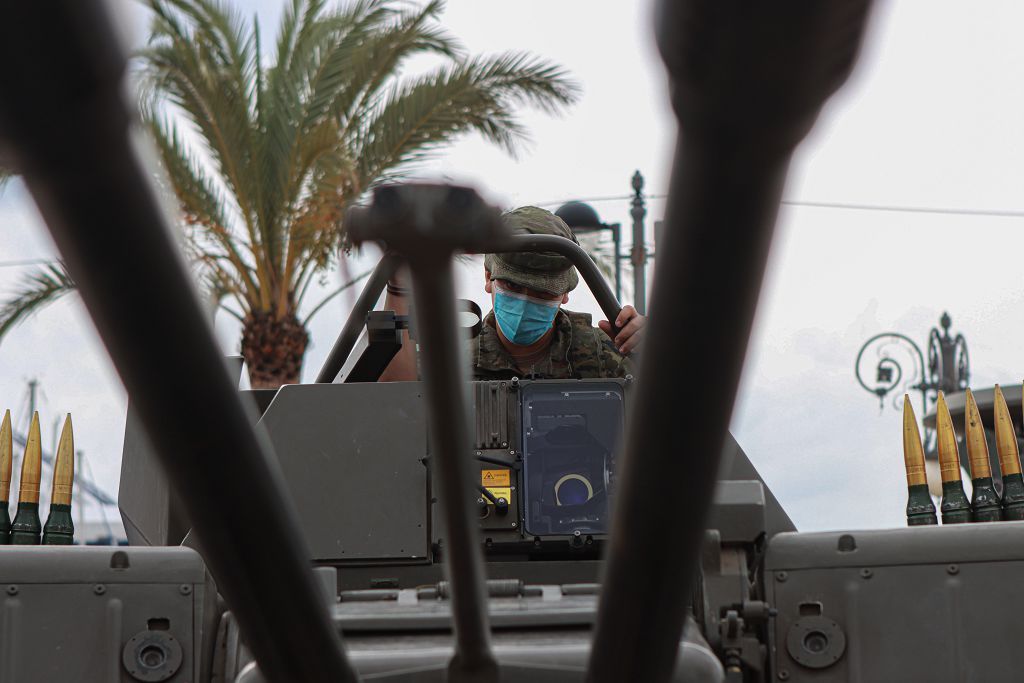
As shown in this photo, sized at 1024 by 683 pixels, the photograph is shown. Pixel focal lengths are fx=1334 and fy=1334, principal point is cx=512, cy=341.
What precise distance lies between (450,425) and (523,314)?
12.4 feet

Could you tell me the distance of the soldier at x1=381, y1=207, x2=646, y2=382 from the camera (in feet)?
16.8

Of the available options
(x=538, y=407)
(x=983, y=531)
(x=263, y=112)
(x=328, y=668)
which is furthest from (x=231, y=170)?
(x=328, y=668)

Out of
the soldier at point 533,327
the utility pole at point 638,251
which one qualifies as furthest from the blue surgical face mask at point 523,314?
the utility pole at point 638,251

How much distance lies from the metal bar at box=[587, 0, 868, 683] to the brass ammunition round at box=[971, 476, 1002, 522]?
2.48 m

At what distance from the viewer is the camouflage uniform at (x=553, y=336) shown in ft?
16.8

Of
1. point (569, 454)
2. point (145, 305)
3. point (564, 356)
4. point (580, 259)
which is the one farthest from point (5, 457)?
point (145, 305)

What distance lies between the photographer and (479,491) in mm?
3830

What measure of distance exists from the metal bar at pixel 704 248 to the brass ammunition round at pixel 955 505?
245 centimetres

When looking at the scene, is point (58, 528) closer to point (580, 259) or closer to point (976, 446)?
point (580, 259)

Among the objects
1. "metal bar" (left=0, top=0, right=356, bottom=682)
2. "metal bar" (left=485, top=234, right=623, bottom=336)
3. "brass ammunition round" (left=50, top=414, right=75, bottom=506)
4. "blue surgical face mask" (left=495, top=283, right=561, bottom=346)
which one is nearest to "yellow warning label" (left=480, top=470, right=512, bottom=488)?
"metal bar" (left=485, top=234, right=623, bottom=336)

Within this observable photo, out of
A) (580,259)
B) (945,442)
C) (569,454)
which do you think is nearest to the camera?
(569,454)

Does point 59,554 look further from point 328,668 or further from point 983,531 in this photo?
point 983,531

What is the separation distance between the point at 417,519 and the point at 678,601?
7.30 feet

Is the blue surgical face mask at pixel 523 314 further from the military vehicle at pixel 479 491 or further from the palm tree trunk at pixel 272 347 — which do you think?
the palm tree trunk at pixel 272 347
